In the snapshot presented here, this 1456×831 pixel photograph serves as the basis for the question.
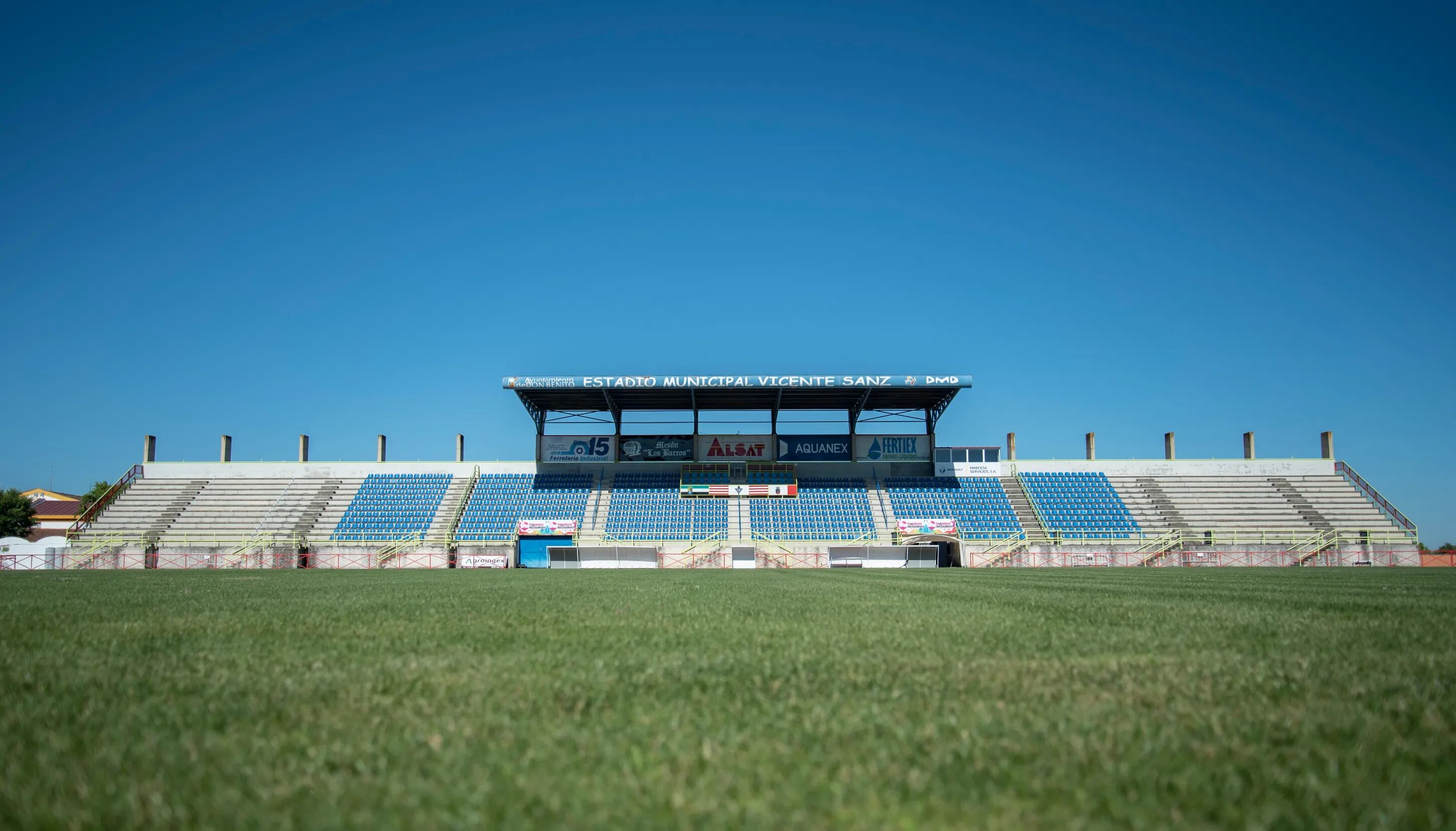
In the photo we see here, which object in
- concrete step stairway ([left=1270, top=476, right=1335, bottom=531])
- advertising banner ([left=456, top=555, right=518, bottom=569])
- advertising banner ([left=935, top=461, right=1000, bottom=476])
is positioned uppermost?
advertising banner ([left=935, top=461, right=1000, bottom=476])

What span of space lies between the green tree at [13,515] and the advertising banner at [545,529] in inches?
1428

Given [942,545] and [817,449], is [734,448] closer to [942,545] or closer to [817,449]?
[817,449]

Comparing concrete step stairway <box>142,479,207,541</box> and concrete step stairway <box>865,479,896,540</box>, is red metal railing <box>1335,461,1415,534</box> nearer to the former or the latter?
concrete step stairway <box>865,479,896,540</box>

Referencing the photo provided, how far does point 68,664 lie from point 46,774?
2.46m

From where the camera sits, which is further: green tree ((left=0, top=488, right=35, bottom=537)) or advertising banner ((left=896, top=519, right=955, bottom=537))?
green tree ((left=0, top=488, right=35, bottom=537))

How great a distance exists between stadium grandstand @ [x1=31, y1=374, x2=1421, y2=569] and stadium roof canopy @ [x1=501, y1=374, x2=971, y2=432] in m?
0.13

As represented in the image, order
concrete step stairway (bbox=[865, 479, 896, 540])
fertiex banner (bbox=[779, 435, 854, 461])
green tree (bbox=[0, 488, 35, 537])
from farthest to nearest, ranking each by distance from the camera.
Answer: green tree (bbox=[0, 488, 35, 537]) → fertiex banner (bbox=[779, 435, 854, 461]) → concrete step stairway (bbox=[865, 479, 896, 540])

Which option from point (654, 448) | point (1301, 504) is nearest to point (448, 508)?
point (654, 448)

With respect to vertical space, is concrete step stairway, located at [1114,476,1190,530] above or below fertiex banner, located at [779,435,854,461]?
below

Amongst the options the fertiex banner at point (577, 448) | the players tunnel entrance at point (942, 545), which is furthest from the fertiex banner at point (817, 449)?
the fertiex banner at point (577, 448)

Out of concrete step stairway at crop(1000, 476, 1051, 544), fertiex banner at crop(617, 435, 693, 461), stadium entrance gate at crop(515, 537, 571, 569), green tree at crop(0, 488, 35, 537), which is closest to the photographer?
stadium entrance gate at crop(515, 537, 571, 569)

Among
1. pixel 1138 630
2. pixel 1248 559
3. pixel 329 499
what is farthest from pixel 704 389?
pixel 1138 630

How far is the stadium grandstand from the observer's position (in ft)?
122

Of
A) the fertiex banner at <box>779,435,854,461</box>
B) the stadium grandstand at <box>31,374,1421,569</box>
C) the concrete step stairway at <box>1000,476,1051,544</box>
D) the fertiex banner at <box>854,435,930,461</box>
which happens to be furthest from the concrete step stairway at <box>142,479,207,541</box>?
the concrete step stairway at <box>1000,476,1051,544</box>
